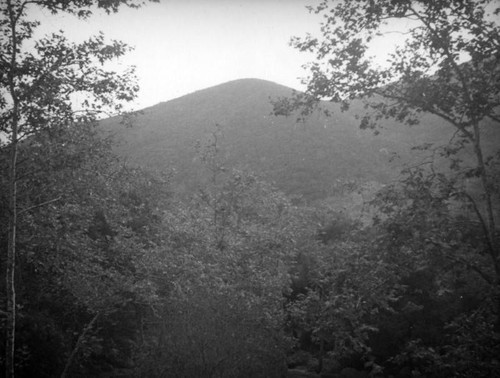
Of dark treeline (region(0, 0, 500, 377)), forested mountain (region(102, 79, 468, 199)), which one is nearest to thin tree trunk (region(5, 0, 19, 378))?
dark treeline (region(0, 0, 500, 377))

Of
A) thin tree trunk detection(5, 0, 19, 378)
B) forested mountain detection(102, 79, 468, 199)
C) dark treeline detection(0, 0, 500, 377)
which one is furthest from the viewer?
forested mountain detection(102, 79, 468, 199)

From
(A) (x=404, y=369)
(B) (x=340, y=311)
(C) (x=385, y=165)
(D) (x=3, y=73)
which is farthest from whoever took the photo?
(C) (x=385, y=165)

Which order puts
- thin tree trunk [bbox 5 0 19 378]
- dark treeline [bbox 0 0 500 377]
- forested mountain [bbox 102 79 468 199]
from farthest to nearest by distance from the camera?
forested mountain [bbox 102 79 468 199] < thin tree trunk [bbox 5 0 19 378] < dark treeline [bbox 0 0 500 377]

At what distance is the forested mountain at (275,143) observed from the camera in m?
43.3

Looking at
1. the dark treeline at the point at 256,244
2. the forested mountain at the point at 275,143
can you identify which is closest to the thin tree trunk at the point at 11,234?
the dark treeline at the point at 256,244

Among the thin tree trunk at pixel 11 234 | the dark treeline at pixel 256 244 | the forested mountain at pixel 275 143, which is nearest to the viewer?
the dark treeline at pixel 256 244

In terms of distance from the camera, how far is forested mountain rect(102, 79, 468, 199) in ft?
142

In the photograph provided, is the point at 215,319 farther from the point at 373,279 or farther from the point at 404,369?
the point at 404,369

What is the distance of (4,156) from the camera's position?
10.1 m

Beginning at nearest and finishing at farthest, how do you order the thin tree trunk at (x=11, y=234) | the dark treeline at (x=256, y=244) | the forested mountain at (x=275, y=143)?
the dark treeline at (x=256, y=244), the thin tree trunk at (x=11, y=234), the forested mountain at (x=275, y=143)

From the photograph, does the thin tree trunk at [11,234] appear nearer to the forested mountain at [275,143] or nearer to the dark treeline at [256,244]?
the dark treeline at [256,244]

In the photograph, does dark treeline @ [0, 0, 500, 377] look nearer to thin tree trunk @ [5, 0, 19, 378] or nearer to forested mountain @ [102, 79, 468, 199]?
thin tree trunk @ [5, 0, 19, 378]

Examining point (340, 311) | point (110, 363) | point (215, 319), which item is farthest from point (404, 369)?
point (110, 363)

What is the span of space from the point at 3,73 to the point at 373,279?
992 centimetres
